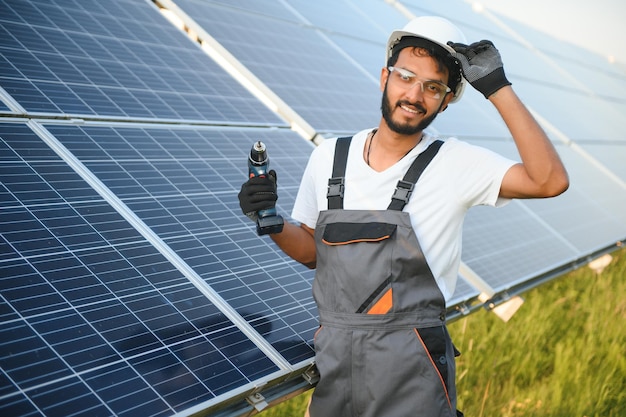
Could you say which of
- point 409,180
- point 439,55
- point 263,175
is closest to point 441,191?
point 409,180

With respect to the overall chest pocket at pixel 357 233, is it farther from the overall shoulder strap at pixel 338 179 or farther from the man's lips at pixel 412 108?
the man's lips at pixel 412 108

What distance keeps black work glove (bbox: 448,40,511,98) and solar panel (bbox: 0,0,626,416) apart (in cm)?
134

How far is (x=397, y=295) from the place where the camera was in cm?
265

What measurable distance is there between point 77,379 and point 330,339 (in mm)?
1002

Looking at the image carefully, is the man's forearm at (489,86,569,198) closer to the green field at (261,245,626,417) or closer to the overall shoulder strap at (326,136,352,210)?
the overall shoulder strap at (326,136,352,210)

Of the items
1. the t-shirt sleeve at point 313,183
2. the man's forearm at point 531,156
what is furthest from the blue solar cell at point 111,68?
the man's forearm at point 531,156

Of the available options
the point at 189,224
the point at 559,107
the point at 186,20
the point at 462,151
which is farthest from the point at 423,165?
the point at 559,107

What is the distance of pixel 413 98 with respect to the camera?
2770 mm

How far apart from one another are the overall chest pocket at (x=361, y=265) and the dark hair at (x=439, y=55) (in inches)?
27.7

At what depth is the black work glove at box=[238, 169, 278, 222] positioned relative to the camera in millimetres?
2715

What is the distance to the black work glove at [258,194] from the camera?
2715mm

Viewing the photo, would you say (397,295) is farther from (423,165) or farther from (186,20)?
(186,20)

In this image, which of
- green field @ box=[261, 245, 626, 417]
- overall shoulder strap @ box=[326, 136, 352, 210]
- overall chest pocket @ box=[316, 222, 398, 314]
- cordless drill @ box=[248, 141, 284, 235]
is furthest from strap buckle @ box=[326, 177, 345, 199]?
green field @ box=[261, 245, 626, 417]

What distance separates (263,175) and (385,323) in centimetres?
77
